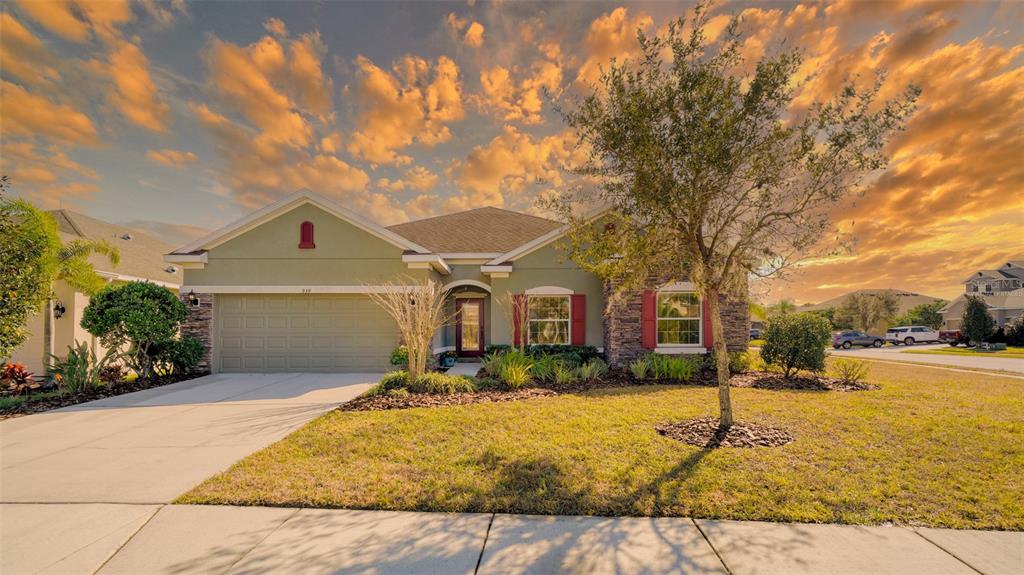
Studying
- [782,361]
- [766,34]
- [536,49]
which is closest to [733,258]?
[766,34]

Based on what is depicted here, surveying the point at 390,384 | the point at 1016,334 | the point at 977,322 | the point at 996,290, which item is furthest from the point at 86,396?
the point at 996,290

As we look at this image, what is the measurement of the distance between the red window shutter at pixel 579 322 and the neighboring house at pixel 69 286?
13982mm

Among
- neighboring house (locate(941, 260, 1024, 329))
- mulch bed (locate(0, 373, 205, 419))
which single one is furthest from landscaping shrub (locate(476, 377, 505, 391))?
neighboring house (locate(941, 260, 1024, 329))

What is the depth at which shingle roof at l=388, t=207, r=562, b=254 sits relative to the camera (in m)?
15.2

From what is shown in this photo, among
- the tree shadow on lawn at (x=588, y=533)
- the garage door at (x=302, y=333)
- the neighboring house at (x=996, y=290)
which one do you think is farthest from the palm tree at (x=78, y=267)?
the neighboring house at (x=996, y=290)

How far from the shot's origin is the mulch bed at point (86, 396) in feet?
25.9

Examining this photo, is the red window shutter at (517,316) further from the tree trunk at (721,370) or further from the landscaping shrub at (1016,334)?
the landscaping shrub at (1016,334)

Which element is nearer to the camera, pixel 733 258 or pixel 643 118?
pixel 643 118

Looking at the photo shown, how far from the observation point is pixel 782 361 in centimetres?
1090

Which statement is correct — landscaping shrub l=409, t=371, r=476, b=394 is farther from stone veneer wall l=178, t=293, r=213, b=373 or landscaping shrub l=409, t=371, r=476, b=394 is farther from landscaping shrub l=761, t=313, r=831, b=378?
landscaping shrub l=761, t=313, r=831, b=378

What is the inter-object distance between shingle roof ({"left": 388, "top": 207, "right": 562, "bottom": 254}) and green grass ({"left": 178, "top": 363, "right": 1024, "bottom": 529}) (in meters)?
8.61

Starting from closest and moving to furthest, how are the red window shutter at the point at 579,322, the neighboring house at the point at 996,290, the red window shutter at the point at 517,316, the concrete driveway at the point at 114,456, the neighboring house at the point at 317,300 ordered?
Result: the concrete driveway at the point at 114,456, the neighboring house at the point at 317,300, the red window shutter at the point at 517,316, the red window shutter at the point at 579,322, the neighboring house at the point at 996,290

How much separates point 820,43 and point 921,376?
12144 millimetres

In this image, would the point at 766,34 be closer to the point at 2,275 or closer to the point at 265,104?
the point at 265,104
